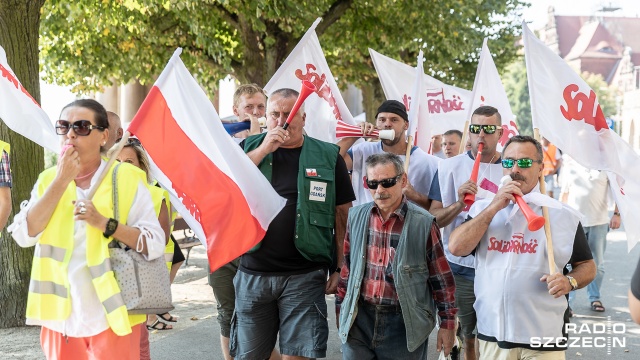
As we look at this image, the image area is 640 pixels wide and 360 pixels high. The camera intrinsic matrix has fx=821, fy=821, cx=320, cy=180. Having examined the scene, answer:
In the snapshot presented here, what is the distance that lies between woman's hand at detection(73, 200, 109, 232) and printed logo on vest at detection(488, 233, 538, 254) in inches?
82.8

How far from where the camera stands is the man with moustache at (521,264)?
4344 mm

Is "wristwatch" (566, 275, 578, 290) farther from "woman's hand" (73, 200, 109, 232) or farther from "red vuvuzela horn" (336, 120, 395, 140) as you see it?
"woman's hand" (73, 200, 109, 232)

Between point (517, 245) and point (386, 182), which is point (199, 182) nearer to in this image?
point (386, 182)

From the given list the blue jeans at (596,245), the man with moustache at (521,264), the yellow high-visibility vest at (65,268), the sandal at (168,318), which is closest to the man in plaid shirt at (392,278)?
the man with moustache at (521,264)

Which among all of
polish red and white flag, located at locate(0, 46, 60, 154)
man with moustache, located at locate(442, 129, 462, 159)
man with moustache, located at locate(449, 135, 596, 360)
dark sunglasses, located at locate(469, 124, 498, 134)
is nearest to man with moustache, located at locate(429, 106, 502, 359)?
dark sunglasses, located at locate(469, 124, 498, 134)

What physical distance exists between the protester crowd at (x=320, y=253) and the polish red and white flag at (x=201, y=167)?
21cm

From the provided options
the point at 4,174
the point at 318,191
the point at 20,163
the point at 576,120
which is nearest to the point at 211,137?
the point at 318,191

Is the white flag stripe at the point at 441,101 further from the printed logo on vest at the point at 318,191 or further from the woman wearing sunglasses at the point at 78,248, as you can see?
the woman wearing sunglasses at the point at 78,248

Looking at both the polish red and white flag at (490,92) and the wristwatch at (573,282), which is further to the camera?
the polish red and white flag at (490,92)

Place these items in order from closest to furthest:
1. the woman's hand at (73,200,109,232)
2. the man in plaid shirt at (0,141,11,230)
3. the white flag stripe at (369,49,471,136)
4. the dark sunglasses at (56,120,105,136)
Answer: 1. the woman's hand at (73,200,109,232)
2. the dark sunglasses at (56,120,105,136)
3. the man in plaid shirt at (0,141,11,230)
4. the white flag stripe at (369,49,471,136)

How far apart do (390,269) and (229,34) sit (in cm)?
1282

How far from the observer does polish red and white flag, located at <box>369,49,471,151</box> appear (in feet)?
27.9

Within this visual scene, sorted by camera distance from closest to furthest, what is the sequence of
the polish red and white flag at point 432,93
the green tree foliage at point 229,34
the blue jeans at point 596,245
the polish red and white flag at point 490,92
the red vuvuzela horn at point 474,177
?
the red vuvuzela horn at point 474,177 < the polish red and white flag at point 490,92 < the polish red and white flag at point 432,93 < the blue jeans at point 596,245 < the green tree foliage at point 229,34

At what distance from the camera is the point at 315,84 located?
22.5 ft
